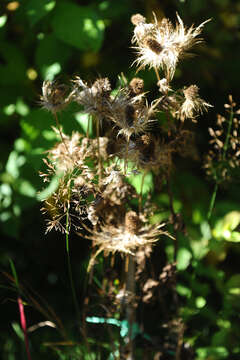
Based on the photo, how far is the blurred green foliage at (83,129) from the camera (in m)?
0.93

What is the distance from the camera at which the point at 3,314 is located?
1175mm

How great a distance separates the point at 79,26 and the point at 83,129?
0.79ft

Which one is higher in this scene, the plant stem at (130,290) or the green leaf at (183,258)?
the plant stem at (130,290)

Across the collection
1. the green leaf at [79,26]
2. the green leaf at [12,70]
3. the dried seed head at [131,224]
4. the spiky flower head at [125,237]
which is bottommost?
the spiky flower head at [125,237]

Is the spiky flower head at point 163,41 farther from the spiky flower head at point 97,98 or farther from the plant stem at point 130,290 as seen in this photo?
the plant stem at point 130,290

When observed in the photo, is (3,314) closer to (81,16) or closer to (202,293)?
(202,293)

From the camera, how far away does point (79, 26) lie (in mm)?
942

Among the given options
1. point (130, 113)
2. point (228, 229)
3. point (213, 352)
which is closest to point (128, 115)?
point (130, 113)

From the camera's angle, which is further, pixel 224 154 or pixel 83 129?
pixel 83 129

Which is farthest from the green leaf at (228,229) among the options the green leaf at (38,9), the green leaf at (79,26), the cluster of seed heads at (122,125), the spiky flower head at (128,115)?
the green leaf at (38,9)

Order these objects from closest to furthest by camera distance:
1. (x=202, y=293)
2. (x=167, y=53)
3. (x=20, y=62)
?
(x=167, y=53)
(x=202, y=293)
(x=20, y=62)

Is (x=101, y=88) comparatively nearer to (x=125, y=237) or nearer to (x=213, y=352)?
(x=125, y=237)

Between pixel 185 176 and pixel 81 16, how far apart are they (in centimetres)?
52

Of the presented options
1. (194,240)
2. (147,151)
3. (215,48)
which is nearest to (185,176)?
(194,240)
